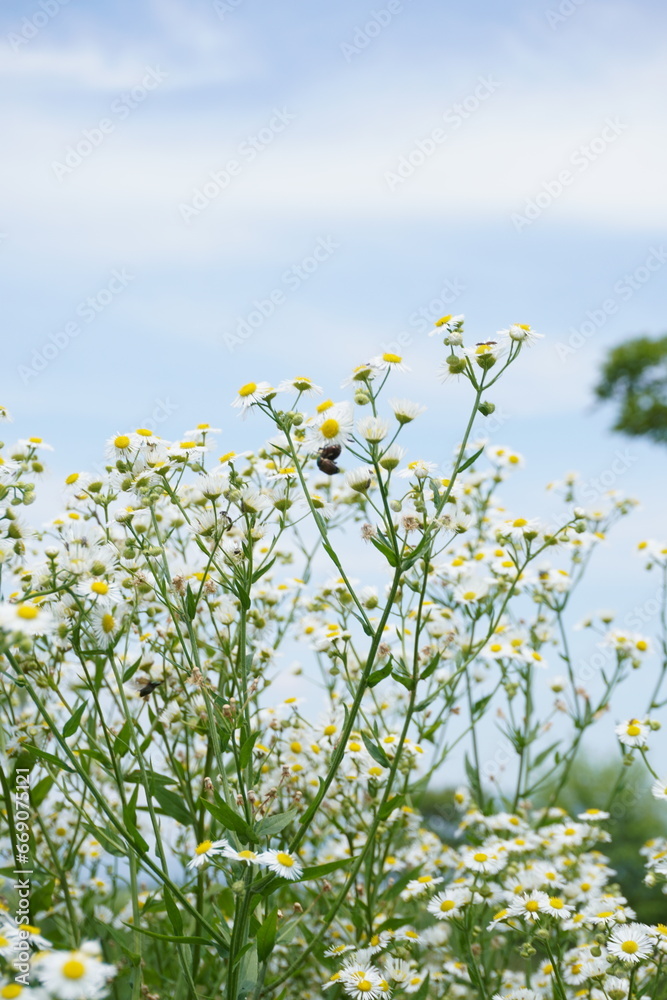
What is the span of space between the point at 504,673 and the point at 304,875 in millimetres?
1500

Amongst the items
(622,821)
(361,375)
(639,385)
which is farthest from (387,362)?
(639,385)

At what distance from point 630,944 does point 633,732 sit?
73 centimetres

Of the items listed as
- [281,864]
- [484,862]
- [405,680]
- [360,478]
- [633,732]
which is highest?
[360,478]

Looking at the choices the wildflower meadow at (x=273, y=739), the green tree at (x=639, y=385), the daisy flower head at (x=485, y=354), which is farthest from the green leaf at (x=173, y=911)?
the green tree at (x=639, y=385)

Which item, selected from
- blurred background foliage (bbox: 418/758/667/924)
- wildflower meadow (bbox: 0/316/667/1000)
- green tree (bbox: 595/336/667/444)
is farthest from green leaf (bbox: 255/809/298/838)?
green tree (bbox: 595/336/667/444)

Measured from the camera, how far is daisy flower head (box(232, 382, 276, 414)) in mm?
2229

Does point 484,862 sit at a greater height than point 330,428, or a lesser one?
lesser

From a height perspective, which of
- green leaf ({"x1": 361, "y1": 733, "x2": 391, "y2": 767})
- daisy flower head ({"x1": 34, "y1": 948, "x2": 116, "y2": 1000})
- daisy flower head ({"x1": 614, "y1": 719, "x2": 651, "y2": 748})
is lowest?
daisy flower head ({"x1": 34, "y1": 948, "x2": 116, "y2": 1000})

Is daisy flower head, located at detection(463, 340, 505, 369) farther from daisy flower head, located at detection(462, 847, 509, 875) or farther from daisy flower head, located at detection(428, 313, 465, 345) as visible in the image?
daisy flower head, located at detection(462, 847, 509, 875)

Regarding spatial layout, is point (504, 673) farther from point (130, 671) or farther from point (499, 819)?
point (130, 671)

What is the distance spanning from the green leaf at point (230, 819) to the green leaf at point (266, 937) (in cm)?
19

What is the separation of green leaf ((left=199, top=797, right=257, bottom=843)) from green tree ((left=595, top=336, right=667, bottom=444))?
17.6 metres

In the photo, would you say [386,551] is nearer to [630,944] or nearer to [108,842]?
[108,842]

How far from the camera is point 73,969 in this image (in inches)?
53.3
